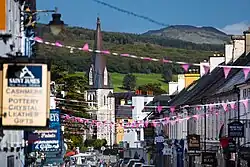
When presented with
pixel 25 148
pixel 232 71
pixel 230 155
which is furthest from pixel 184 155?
pixel 25 148

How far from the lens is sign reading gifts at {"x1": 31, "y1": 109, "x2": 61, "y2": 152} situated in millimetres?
35272

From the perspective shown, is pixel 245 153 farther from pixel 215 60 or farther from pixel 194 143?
pixel 215 60

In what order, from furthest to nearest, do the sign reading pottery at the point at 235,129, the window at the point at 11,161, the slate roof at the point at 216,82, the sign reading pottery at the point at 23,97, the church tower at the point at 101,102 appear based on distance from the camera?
1. the church tower at the point at 101,102
2. the slate roof at the point at 216,82
3. the sign reading pottery at the point at 235,129
4. the window at the point at 11,161
5. the sign reading pottery at the point at 23,97

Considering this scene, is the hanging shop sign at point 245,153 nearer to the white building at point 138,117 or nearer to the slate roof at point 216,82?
the slate roof at point 216,82

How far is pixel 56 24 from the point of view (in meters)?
20.5

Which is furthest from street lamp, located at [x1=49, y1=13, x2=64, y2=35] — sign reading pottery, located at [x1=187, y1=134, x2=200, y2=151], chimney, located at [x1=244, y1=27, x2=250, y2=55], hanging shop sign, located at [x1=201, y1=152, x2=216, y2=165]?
sign reading pottery, located at [x1=187, y1=134, x2=200, y2=151]

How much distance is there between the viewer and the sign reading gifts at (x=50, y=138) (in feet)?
116

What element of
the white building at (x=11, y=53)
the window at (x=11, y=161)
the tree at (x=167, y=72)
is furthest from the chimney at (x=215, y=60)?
the tree at (x=167, y=72)

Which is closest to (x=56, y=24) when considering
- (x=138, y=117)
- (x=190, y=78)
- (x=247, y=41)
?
(x=247, y=41)

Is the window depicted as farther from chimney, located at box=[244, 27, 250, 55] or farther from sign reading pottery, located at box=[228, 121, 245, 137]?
chimney, located at box=[244, 27, 250, 55]

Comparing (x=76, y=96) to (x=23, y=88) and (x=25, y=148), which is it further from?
(x=23, y=88)

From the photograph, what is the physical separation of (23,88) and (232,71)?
36893 millimetres

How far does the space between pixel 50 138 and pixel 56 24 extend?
51.0 feet

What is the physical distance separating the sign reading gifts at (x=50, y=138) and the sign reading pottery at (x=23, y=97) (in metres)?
16.8
